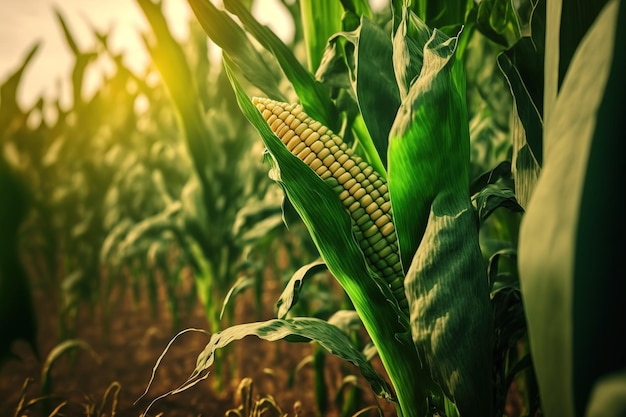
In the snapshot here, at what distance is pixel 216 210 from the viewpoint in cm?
140

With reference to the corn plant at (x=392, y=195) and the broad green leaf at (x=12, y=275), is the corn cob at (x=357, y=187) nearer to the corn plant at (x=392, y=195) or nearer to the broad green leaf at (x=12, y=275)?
the corn plant at (x=392, y=195)

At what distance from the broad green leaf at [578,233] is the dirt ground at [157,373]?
0.71 m

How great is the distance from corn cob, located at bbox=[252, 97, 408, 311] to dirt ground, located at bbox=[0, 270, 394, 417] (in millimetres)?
471

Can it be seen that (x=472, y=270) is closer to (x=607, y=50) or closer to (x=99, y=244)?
(x=607, y=50)

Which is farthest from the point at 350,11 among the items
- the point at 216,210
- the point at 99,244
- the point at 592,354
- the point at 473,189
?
the point at 99,244

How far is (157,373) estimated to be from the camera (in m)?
1.37

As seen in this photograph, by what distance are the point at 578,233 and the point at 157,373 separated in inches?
52.6

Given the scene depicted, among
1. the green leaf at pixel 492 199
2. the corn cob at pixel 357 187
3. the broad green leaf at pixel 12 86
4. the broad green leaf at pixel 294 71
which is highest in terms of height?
the broad green leaf at pixel 12 86

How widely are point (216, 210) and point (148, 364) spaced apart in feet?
1.71

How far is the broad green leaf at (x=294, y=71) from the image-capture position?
70 centimetres

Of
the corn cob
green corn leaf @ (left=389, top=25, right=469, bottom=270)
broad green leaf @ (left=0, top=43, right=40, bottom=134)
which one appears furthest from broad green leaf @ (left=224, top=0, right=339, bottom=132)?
broad green leaf @ (left=0, top=43, right=40, bottom=134)

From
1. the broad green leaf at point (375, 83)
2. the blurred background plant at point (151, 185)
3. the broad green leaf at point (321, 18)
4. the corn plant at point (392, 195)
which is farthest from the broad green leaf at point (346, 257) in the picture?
the blurred background plant at point (151, 185)

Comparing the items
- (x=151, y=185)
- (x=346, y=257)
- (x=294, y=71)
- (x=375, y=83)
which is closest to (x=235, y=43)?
(x=294, y=71)

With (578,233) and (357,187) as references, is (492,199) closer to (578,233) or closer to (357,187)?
(357,187)
